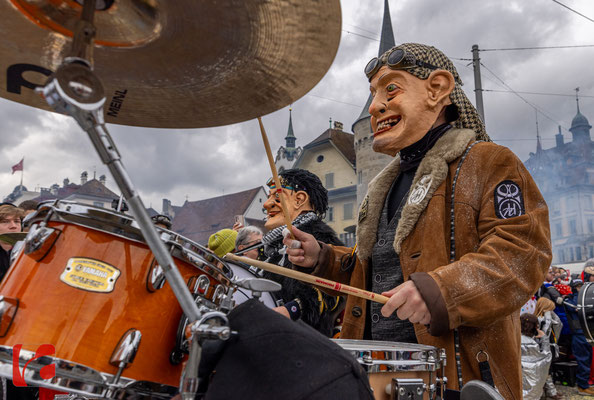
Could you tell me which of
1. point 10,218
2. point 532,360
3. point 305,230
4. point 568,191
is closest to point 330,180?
point 568,191

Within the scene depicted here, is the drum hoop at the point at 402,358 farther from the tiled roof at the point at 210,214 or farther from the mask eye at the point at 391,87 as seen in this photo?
the tiled roof at the point at 210,214

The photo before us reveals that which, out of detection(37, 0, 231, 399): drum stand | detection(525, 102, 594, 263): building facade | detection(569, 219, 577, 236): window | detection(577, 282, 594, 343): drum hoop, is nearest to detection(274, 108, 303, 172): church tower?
detection(525, 102, 594, 263): building facade

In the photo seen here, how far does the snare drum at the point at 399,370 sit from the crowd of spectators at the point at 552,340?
5.35m

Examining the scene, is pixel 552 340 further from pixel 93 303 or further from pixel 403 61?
A: pixel 93 303

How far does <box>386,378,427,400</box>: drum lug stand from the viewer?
135 centimetres

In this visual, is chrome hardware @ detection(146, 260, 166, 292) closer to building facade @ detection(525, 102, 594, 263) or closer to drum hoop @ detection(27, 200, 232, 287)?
drum hoop @ detection(27, 200, 232, 287)

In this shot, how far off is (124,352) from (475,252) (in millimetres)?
1270

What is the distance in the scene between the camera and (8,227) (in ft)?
14.3

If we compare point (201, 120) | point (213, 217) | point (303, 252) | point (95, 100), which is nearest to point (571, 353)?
point (303, 252)

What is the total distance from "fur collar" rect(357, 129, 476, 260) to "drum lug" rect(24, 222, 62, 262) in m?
1.33

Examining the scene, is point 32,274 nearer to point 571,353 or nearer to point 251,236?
point 251,236

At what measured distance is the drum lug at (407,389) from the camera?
1.35 meters

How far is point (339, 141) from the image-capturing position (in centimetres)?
3662

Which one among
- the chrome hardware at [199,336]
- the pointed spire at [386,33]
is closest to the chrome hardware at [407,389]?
the chrome hardware at [199,336]
